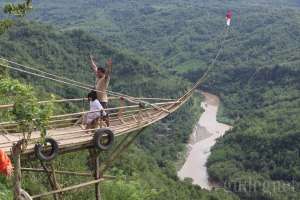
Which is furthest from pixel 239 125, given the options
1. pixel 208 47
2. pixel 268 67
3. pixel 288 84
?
pixel 208 47

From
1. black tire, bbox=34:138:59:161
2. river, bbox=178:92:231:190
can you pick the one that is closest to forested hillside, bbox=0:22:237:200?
river, bbox=178:92:231:190

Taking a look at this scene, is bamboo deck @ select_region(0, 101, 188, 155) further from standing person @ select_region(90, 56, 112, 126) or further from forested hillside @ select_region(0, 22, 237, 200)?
forested hillside @ select_region(0, 22, 237, 200)

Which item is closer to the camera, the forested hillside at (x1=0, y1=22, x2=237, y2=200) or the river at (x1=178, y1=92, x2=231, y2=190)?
the forested hillside at (x1=0, y1=22, x2=237, y2=200)

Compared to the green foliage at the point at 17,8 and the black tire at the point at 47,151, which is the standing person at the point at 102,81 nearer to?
the black tire at the point at 47,151

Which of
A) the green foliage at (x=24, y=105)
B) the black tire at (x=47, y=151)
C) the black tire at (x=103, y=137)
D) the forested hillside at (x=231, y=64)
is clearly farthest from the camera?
the forested hillside at (x=231, y=64)

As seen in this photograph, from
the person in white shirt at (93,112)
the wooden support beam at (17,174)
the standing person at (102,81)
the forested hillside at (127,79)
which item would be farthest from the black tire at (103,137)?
the forested hillside at (127,79)

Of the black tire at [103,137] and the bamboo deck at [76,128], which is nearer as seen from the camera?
the bamboo deck at [76,128]
